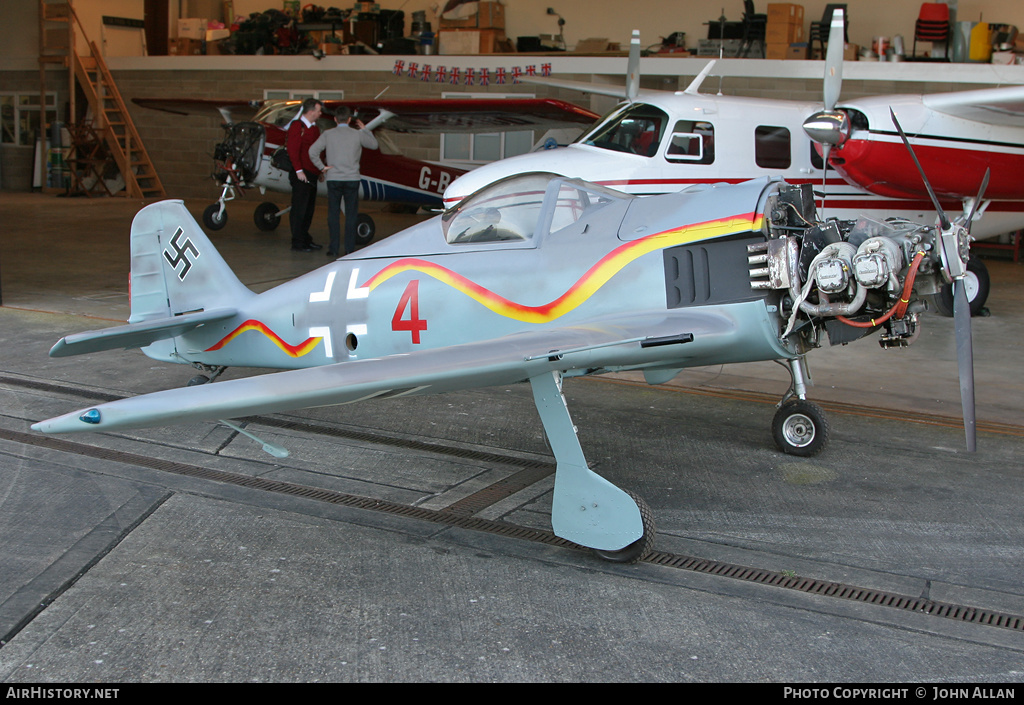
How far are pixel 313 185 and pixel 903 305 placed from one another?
11.5 metres

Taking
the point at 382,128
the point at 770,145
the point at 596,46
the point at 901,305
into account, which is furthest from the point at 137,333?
the point at 596,46

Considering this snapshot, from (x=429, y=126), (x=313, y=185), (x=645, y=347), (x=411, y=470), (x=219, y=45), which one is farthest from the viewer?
(x=219, y=45)

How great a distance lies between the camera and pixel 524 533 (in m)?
4.73

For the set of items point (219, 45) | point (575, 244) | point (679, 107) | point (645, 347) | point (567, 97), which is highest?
point (219, 45)

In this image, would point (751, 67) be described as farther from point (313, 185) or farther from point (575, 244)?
point (575, 244)

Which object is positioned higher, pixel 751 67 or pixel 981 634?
pixel 751 67

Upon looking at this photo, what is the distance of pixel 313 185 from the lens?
49.1ft

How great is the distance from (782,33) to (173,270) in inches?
584

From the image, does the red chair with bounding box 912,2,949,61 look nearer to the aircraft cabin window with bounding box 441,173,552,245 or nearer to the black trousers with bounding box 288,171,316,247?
the black trousers with bounding box 288,171,316,247

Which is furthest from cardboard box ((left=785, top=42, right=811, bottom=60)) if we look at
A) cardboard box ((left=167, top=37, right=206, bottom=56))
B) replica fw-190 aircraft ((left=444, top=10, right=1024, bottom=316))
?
cardboard box ((left=167, top=37, right=206, bottom=56))

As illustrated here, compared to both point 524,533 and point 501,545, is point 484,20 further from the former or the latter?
point 501,545

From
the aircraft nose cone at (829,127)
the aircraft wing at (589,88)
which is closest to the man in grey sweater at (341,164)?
the aircraft wing at (589,88)
